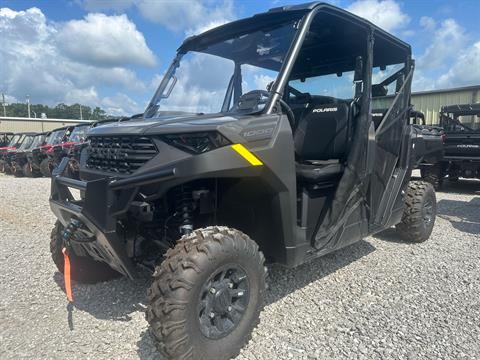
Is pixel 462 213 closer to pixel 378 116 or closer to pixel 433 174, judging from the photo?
pixel 433 174

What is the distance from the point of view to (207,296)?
2660 millimetres

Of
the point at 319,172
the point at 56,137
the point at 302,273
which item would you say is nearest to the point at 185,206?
the point at 319,172

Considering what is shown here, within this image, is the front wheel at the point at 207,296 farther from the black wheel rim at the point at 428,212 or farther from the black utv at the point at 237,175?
the black wheel rim at the point at 428,212

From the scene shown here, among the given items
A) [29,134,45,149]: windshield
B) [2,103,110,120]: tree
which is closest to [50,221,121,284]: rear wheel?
[29,134,45,149]: windshield

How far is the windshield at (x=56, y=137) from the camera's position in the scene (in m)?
16.2

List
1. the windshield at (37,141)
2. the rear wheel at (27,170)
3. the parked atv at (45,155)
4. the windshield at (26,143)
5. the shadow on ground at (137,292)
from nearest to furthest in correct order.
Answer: the shadow on ground at (137,292) < the parked atv at (45,155) < the rear wheel at (27,170) < the windshield at (37,141) < the windshield at (26,143)

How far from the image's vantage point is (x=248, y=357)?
9.22 ft

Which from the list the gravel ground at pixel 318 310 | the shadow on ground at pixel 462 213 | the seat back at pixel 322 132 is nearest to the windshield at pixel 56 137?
the gravel ground at pixel 318 310

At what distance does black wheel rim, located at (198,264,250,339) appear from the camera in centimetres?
265

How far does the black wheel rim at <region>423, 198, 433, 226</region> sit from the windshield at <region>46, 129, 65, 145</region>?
47.6 ft

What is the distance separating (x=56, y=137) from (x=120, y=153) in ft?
49.7

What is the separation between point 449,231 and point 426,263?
1937mm

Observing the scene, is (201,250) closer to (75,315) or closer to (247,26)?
(75,315)

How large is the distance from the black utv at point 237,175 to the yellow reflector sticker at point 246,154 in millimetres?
10
